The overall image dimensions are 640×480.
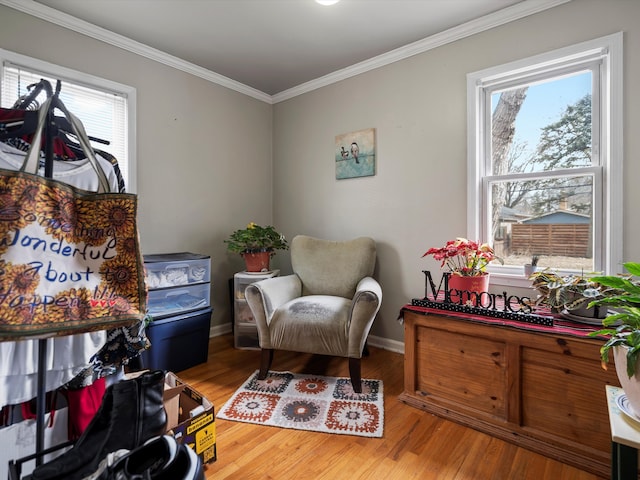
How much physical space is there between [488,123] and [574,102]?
18.7 inches

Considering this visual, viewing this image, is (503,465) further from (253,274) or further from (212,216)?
(212,216)

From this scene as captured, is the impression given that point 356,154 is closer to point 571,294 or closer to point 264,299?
point 264,299

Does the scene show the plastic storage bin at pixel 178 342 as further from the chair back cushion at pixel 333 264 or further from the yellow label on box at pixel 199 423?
the yellow label on box at pixel 199 423

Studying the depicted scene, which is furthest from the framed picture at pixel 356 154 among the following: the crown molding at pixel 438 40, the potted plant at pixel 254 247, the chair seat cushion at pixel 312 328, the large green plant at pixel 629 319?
the large green plant at pixel 629 319

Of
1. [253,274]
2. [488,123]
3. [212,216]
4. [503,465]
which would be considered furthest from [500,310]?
[212,216]

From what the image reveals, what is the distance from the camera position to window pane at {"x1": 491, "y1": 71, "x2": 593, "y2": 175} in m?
1.93

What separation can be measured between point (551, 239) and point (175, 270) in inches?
101

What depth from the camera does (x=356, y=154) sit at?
279 centimetres

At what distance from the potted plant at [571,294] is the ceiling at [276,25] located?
1692 millimetres

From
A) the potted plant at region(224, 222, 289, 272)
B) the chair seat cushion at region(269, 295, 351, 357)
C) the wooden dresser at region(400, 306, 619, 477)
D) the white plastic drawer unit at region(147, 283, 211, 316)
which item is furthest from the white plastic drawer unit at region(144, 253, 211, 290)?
the wooden dresser at region(400, 306, 619, 477)

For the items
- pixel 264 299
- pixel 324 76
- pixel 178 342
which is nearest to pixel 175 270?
pixel 178 342

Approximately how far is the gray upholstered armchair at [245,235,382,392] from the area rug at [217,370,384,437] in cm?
10

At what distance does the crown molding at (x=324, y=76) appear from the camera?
1.97 metres

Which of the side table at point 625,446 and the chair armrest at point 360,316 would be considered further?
the chair armrest at point 360,316
